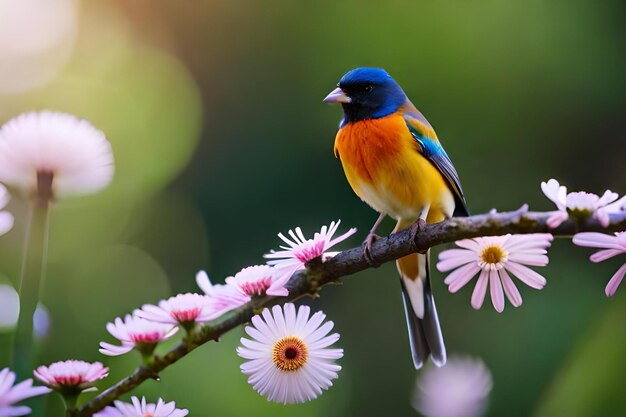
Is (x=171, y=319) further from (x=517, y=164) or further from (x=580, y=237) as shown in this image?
(x=517, y=164)

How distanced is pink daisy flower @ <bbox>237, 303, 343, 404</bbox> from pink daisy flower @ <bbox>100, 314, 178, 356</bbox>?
0.05m

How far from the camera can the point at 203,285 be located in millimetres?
544

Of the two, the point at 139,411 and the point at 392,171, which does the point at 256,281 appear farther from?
the point at 392,171

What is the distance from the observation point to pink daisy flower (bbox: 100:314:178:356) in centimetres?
48

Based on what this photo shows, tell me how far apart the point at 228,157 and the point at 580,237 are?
2.40 meters

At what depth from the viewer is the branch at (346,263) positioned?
0.48 m

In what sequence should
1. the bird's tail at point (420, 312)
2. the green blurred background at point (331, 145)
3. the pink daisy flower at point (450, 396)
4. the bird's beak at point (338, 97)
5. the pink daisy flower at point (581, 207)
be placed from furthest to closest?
the green blurred background at point (331, 145), the bird's beak at point (338, 97), the bird's tail at point (420, 312), the pink daisy flower at point (450, 396), the pink daisy flower at point (581, 207)

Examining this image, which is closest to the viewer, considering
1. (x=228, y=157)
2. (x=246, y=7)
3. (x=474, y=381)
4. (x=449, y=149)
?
(x=474, y=381)

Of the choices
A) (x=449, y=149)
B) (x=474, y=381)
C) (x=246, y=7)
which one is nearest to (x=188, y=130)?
(x=246, y=7)

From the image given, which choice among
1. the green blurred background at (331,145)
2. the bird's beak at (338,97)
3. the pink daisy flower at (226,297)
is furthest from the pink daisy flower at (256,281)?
the green blurred background at (331,145)

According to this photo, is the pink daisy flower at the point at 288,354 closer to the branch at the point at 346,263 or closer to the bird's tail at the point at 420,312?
the branch at the point at 346,263

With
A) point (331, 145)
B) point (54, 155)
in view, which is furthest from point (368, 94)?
point (331, 145)

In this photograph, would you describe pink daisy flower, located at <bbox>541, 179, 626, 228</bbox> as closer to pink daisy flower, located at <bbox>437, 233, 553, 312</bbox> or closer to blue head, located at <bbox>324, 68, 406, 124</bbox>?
pink daisy flower, located at <bbox>437, 233, 553, 312</bbox>

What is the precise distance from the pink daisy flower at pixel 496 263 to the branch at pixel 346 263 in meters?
0.02
